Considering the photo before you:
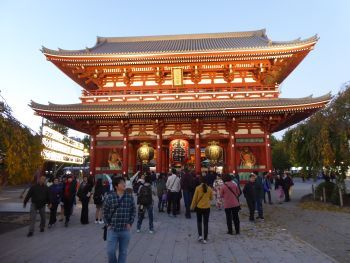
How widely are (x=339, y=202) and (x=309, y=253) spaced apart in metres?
9.84

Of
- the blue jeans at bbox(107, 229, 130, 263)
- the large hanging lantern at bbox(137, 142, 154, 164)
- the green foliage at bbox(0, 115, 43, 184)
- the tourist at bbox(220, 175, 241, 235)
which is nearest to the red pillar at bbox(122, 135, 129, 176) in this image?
the large hanging lantern at bbox(137, 142, 154, 164)

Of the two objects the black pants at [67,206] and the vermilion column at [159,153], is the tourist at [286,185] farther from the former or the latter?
the black pants at [67,206]

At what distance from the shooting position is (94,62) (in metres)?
24.4

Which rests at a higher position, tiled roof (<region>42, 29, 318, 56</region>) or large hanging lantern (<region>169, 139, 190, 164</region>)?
tiled roof (<region>42, 29, 318, 56</region>)

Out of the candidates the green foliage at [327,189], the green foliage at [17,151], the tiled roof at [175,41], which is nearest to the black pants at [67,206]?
the green foliage at [17,151]

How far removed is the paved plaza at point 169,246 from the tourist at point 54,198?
50 centimetres

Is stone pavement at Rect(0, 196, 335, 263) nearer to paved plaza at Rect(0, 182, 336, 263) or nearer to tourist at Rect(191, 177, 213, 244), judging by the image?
paved plaza at Rect(0, 182, 336, 263)

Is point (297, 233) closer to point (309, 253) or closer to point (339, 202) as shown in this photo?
point (309, 253)

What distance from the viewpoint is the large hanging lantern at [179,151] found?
967 inches

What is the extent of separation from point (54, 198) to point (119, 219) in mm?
6731

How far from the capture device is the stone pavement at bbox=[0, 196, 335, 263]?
6832 mm

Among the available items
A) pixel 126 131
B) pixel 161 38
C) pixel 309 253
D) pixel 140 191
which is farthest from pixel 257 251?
pixel 161 38

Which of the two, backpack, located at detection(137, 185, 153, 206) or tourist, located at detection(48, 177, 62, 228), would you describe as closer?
backpack, located at detection(137, 185, 153, 206)

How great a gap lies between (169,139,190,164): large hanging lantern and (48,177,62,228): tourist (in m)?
13.8
